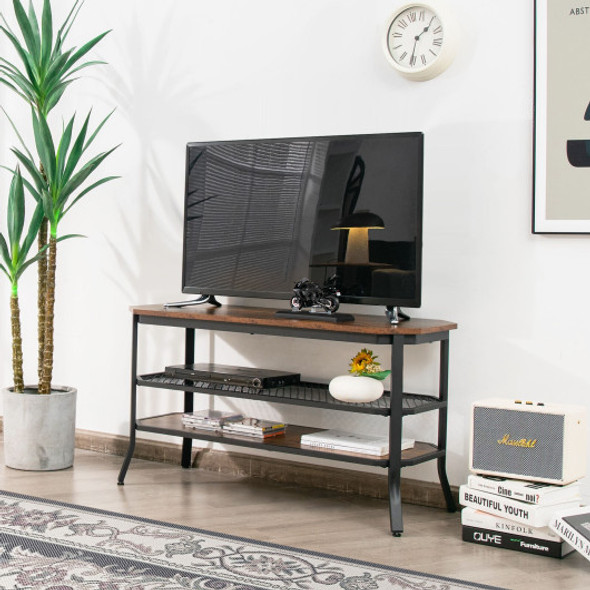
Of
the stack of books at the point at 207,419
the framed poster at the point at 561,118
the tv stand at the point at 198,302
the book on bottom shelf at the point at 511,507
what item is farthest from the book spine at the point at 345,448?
the framed poster at the point at 561,118

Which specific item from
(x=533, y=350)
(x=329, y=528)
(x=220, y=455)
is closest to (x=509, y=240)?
(x=533, y=350)

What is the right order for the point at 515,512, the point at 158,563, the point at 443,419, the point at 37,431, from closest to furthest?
the point at 158,563, the point at 515,512, the point at 443,419, the point at 37,431

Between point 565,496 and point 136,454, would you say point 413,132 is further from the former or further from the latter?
point 136,454

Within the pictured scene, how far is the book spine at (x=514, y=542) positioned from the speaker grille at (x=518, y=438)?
194mm

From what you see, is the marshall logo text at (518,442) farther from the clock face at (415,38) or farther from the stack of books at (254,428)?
the clock face at (415,38)

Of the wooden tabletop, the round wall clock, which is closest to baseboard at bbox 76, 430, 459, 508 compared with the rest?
the wooden tabletop

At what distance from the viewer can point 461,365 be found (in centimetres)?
343

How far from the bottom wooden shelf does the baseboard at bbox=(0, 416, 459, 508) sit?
18 centimetres

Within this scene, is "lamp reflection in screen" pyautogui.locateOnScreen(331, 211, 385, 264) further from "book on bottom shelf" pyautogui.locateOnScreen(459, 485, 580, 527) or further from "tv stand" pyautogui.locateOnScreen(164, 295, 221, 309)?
"book on bottom shelf" pyautogui.locateOnScreen(459, 485, 580, 527)

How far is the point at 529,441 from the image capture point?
296 cm

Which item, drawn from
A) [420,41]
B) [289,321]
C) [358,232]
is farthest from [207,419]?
[420,41]

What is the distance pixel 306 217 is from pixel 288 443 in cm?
82

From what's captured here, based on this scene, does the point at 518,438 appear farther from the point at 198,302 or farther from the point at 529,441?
the point at 198,302

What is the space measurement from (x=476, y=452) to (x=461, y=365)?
45cm
